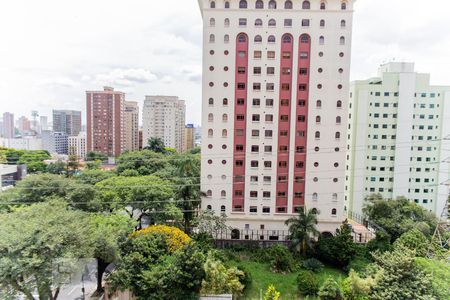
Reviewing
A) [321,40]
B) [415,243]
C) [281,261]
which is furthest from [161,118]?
[415,243]

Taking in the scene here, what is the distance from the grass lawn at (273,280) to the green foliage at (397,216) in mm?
8858

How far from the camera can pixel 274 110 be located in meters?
27.6

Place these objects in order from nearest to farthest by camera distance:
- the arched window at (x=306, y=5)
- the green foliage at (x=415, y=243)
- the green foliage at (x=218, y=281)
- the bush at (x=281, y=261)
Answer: the green foliage at (x=218, y=281) < the green foliage at (x=415, y=243) < the bush at (x=281, y=261) < the arched window at (x=306, y=5)

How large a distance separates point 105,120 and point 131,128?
11.1m

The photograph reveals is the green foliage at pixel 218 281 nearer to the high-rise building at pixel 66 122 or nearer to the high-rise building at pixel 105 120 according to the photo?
the high-rise building at pixel 105 120

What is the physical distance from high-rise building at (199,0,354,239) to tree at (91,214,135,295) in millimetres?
10615

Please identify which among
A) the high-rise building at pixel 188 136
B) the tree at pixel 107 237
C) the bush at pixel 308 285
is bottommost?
the bush at pixel 308 285

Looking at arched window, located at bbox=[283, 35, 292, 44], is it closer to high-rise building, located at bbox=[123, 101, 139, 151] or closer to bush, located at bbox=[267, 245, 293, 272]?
bush, located at bbox=[267, 245, 293, 272]

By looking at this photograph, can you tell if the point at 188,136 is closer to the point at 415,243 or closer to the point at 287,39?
the point at 287,39

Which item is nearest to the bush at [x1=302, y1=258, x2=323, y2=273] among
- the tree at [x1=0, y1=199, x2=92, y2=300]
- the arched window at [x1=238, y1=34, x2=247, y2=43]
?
the tree at [x1=0, y1=199, x2=92, y2=300]

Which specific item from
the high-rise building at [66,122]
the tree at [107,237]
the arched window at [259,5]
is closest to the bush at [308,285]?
the tree at [107,237]

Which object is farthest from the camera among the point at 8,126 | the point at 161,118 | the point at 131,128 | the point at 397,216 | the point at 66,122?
the point at 66,122

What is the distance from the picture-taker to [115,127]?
7725 centimetres

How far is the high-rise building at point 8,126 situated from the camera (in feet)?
320
